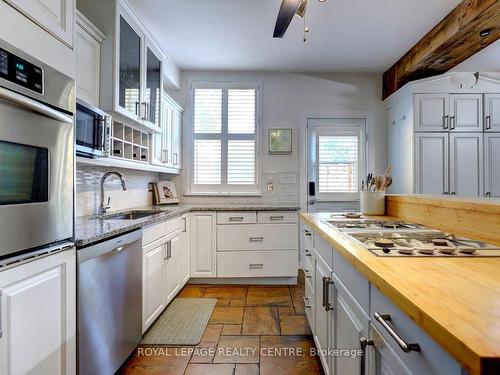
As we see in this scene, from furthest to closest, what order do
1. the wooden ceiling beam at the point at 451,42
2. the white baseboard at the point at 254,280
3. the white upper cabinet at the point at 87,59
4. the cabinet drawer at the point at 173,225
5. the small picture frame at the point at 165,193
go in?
the small picture frame at the point at 165,193 < the white baseboard at the point at 254,280 < the cabinet drawer at the point at 173,225 < the wooden ceiling beam at the point at 451,42 < the white upper cabinet at the point at 87,59

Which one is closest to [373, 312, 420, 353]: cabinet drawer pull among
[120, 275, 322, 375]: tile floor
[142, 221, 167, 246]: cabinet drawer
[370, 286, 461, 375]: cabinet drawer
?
[370, 286, 461, 375]: cabinet drawer

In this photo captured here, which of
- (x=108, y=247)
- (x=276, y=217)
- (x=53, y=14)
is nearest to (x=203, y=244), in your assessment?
(x=276, y=217)

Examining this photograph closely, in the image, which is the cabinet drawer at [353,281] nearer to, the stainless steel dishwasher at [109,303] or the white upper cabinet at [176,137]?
the stainless steel dishwasher at [109,303]

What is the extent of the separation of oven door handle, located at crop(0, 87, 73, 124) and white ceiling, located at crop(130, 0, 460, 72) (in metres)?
1.68

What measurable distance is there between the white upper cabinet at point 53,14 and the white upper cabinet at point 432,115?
3314 mm

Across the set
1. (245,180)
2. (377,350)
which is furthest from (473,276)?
(245,180)

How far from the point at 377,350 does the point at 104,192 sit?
2.40 meters

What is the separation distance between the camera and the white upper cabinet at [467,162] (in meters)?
3.26

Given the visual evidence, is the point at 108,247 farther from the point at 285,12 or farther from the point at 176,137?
the point at 176,137

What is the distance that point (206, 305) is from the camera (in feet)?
9.16

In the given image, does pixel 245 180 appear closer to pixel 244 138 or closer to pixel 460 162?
pixel 244 138

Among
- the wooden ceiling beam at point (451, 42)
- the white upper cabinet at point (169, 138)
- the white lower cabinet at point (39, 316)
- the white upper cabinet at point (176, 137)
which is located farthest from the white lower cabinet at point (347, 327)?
the white upper cabinet at point (176, 137)

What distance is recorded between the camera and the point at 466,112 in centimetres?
327

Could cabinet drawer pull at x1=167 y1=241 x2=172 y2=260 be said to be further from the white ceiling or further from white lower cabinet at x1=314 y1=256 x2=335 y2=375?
the white ceiling
